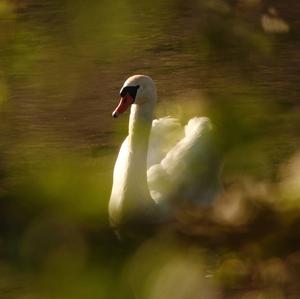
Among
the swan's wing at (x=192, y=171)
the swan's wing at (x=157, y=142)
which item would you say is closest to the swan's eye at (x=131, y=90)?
the swan's wing at (x=157, y=142)

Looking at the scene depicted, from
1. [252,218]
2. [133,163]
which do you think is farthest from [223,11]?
[133,163]

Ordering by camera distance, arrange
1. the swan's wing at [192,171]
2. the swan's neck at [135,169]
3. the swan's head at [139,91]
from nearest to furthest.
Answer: the swan's wing at [192,171]
the swan's neck at [135,169]
the swan's head at [139,91]

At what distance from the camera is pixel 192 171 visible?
2.79 metres

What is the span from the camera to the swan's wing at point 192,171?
2129 millimetres

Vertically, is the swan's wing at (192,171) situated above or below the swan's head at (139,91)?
above

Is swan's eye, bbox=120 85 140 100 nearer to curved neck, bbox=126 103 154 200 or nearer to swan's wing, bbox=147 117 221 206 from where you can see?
curved neck, bbox=126 103 154 200

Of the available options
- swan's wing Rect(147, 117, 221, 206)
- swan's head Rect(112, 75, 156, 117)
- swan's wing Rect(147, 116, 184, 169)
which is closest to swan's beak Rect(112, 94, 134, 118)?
swan's head Rect(112, 75, 156, 117)

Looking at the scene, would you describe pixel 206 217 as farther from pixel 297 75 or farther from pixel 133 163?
pixel 297 75

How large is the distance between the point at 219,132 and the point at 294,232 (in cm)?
18

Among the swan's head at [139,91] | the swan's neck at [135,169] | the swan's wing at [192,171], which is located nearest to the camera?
the swan's wing at [192,171]

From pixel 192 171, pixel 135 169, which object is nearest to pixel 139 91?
pixel 135 169

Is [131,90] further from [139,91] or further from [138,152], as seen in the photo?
[138,152]

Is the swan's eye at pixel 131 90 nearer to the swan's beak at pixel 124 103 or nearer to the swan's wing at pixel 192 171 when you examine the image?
the swan's beak at pixel 124 103

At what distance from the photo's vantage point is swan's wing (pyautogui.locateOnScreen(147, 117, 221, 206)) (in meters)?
2.13
